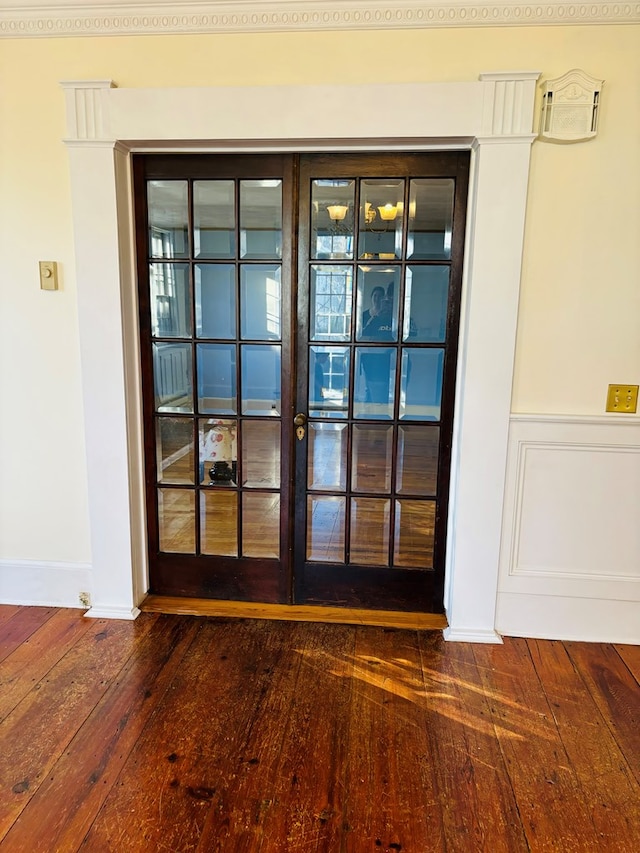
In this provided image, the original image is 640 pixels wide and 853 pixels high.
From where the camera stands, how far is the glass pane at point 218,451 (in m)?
2.65

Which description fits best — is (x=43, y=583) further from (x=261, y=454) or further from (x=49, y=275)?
(x=49, y=275)

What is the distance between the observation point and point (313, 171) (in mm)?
2381

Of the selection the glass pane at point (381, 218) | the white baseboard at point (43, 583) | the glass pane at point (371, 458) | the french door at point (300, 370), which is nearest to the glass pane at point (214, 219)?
the french door at point (300, 370)

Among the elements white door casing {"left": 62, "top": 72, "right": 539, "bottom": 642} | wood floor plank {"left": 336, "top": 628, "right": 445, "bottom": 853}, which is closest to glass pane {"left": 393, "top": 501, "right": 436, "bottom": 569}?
white door casing {"left": 62, "top": 72, "right": 539, "bottom": 642}

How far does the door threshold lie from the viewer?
261 cm

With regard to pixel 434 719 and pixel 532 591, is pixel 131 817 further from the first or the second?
pixel 532 591

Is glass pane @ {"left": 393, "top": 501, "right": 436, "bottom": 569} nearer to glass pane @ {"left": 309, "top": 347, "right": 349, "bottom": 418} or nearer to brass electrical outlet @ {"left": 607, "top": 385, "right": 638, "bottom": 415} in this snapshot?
glass pane @ {"left": 309, "top": 347, "right": 349, "bottom": 418}

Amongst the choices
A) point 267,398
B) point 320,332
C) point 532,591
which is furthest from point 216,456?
point 532,591

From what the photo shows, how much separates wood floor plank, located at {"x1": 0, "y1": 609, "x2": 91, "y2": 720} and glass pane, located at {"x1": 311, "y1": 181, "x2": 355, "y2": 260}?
2050mm

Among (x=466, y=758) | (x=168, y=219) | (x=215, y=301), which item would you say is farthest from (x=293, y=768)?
(x=168, y=219)

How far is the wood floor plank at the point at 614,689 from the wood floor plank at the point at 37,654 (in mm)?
2200

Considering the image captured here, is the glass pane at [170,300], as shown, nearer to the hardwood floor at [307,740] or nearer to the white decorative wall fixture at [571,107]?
the hardwood floor at [307,740]

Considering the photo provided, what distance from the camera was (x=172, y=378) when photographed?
2.62m

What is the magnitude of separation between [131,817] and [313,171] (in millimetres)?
2445
